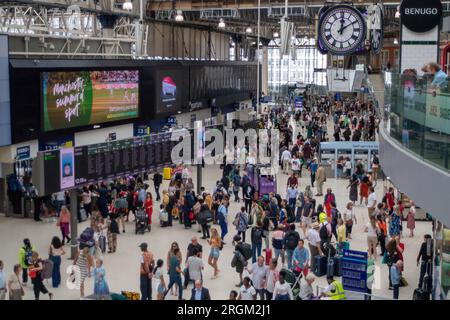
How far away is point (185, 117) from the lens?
1208 inches

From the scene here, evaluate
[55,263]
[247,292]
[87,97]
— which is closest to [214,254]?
[55,263]

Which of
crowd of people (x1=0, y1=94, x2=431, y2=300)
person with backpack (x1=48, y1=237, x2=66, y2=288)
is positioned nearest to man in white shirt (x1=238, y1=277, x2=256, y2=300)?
crowd of people (x1=0, y1=94, x2=431, y2=300)

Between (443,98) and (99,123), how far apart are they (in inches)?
549

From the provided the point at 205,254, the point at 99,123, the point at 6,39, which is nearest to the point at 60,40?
the point at 99,123

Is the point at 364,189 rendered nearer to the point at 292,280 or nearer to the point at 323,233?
the point at 323,233

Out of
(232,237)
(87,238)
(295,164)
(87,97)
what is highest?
(87,97)

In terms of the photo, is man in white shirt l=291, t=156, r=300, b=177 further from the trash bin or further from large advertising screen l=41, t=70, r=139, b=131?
large advertising screen l=41, t=70, r=139, b=131

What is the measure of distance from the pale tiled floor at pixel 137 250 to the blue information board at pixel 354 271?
99 centimetres

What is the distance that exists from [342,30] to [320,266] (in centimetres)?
738

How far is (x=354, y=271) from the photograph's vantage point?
1355 centimetres

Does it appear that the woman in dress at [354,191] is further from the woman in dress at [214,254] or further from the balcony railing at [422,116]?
the balcony railing at [422,116]

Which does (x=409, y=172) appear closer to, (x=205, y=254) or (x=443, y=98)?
(x=443, y=98)

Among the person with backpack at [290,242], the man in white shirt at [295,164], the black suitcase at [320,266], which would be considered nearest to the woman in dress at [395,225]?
the black suitcase at [320,266]

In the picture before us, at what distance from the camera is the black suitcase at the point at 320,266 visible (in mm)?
15273
